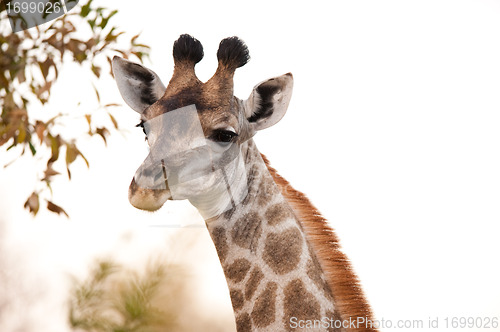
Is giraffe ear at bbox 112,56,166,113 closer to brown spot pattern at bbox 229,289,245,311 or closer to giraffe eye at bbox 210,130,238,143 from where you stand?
giraffe eye at bbox 210,130,238,143

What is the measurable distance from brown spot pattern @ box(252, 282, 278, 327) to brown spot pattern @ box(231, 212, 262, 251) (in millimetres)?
365

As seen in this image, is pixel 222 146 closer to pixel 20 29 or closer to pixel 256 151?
pixel 256 151

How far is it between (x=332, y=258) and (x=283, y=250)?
426mm

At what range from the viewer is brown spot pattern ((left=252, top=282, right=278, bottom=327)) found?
3.79m

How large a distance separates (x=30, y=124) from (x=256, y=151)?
95.4 inches

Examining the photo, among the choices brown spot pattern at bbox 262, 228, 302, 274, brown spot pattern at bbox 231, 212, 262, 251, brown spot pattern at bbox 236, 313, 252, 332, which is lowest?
brown spot pattern at bbox 236, 313, 252, 332

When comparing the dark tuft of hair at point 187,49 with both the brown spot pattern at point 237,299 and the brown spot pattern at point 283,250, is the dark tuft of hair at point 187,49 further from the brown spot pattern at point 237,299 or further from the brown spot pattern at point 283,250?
the brown spot pattern at point 237,299

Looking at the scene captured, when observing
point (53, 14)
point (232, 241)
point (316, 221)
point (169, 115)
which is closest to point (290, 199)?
point (316, 221)

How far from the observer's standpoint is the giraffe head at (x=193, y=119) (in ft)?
12.0

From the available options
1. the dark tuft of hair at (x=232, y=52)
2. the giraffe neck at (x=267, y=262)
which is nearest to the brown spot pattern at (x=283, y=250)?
the giraffe neck at (x=267, y=262)

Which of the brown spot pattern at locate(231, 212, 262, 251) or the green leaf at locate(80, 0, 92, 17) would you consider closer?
the brown spot pattern at locate(231, 212, 262, 251)

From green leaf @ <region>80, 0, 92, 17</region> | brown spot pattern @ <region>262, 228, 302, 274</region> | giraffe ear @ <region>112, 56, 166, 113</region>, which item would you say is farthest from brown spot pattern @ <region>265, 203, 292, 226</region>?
green leaf @ <region>80, 0, 92, 17</region>

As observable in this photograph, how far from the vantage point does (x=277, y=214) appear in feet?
13.6

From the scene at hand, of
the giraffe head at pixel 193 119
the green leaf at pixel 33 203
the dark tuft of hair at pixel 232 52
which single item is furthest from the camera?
the green leaf at pixel 33 203
